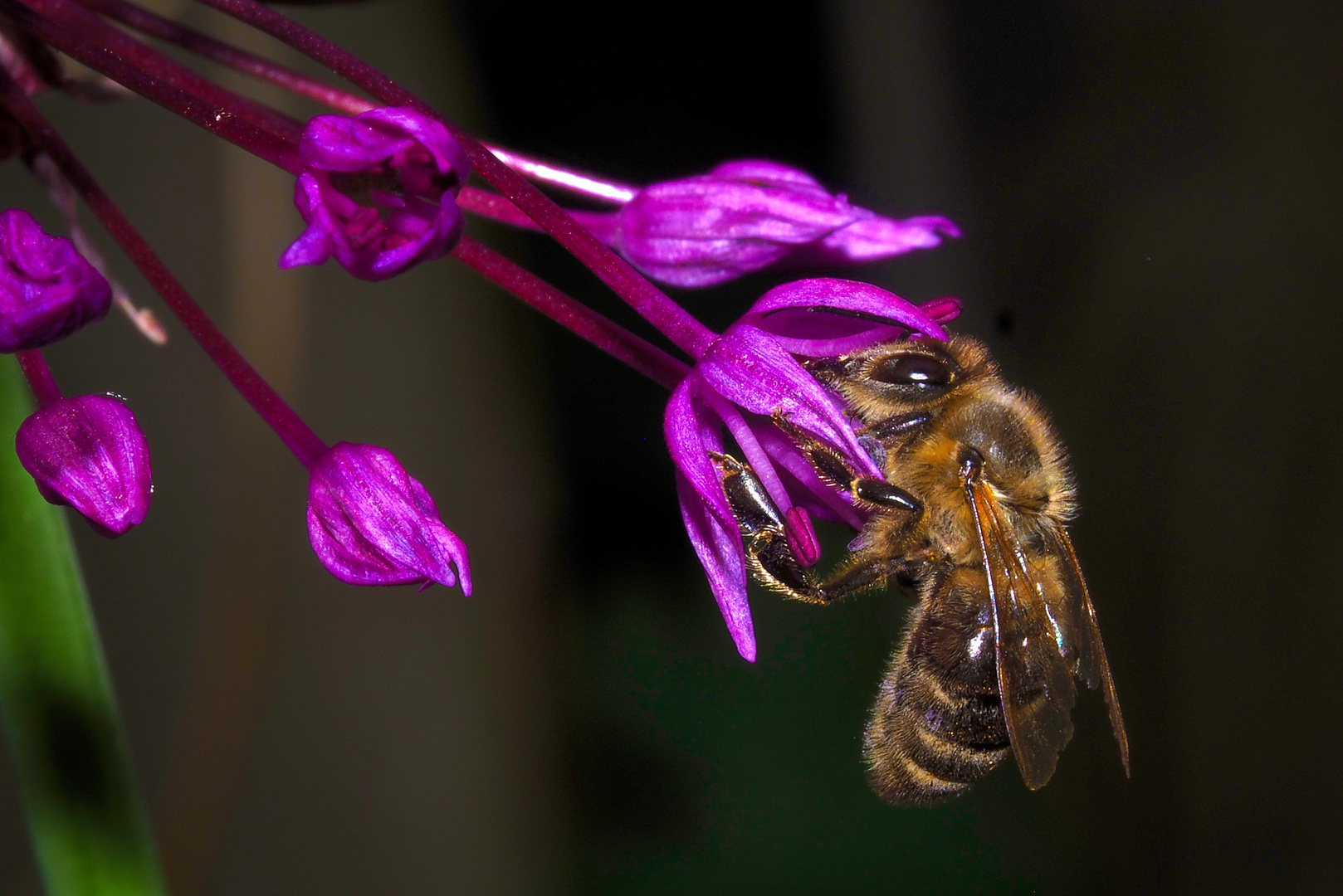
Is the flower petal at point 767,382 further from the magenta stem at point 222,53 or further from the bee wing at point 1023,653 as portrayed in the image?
the magenta stem at point 222,53

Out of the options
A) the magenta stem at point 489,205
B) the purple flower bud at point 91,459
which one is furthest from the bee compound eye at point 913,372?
the purple flower bud at point 91,459

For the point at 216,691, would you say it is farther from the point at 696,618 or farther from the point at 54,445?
the point at 54,445

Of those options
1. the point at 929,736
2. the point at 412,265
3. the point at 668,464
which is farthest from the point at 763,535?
the point at 668,464

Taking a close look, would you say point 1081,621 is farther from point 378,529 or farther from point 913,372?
point 378,529

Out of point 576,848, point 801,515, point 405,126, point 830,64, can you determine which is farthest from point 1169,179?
point 405,126

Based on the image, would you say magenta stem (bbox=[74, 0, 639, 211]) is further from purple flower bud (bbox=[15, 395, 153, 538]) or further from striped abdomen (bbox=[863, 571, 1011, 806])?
striped abdomen (bbox=[863, 571, 1011, 806])
